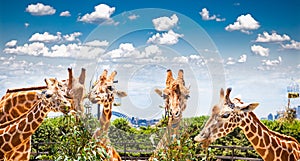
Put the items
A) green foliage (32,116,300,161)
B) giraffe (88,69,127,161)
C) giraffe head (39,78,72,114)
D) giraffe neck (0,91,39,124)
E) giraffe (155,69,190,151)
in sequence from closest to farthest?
green foliage (32,116,300,161) → giraffe (155,69,190,151) → giraffe (88,69,127,161) → giraffe head (39,78,72,114) → giraffe neck (0,91,39,124)

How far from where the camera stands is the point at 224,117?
293cm

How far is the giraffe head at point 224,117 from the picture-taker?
2863 millimetres

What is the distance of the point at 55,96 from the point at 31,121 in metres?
0.21

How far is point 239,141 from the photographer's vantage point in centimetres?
453

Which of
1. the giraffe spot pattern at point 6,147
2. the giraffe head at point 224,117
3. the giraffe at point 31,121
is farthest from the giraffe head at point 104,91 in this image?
the giraffe spot pattern at point 6,147

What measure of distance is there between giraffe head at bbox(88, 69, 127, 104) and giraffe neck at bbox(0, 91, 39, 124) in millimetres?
705

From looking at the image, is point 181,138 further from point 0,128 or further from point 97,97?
point 0,128

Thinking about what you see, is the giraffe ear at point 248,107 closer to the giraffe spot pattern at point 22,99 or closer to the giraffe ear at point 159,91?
the giraffe ear at point 159,91

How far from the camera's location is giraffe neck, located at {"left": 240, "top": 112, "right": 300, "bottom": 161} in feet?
9.81

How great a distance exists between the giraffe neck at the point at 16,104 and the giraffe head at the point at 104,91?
71cm

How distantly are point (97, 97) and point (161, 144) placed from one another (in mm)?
483

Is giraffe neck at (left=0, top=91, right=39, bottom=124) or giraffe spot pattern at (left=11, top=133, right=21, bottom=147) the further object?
giraffe neck at (left=0, top=91, right=39, bottom=124)

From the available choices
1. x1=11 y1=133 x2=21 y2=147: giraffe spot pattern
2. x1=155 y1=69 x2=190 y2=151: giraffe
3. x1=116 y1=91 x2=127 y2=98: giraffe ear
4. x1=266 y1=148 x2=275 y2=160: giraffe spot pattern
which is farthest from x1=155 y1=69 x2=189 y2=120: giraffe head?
x1=11 y1=133 x2=21 y2=147: giraffe spot pattern

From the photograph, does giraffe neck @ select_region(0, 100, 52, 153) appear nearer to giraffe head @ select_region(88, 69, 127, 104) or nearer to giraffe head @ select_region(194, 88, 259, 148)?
giraffe head @ select_region(88, 69, 127, 104)
